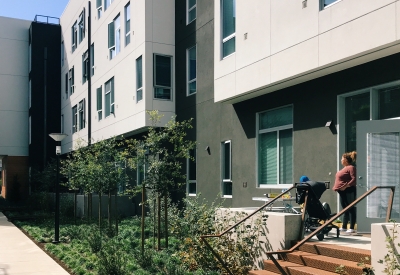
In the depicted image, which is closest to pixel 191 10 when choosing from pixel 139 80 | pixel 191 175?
pixel 139 80

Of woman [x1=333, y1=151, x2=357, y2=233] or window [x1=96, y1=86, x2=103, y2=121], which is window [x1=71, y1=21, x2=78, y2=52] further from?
woman [x1=333, y1=151, x2=357, y2=233]

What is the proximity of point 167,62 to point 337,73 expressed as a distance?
31.6 feet

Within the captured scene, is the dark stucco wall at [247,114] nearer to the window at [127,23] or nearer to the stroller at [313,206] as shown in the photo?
the stroller at [313,206]

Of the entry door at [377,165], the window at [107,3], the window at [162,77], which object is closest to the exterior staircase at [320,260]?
the entry door at [377,165]

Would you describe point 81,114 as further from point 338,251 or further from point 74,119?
point 338,251

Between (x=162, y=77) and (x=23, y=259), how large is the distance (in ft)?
31.4

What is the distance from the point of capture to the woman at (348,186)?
403 inches

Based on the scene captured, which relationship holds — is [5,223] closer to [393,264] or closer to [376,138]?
[376,138]

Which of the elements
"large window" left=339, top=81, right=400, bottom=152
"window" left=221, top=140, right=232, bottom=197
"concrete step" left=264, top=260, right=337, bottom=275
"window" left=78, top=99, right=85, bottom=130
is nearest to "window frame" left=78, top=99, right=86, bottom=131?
"window" left=78, top=99, right=85, bottom=130

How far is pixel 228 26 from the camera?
605 inches

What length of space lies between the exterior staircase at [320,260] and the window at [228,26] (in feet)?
25.0

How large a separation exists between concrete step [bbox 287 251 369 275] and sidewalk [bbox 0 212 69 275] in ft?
16.5

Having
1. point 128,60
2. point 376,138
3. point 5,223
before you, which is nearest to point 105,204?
point 5,223

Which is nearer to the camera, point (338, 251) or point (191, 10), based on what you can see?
point (338, 251)
